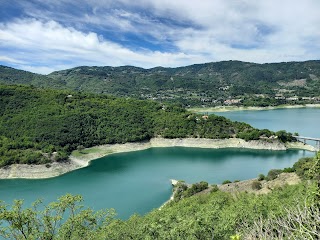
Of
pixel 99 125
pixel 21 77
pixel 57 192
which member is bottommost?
pixel 57 192

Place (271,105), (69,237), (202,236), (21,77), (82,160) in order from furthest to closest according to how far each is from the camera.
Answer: (21,77) → (271,105) → (82,160) → (69,237) → (202,236)

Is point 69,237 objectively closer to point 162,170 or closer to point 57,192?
point 57,192

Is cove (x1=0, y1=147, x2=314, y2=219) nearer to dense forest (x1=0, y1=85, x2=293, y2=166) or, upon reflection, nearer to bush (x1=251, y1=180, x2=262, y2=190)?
dense forest (x1=0, y1=85, x2=293, y2=166)

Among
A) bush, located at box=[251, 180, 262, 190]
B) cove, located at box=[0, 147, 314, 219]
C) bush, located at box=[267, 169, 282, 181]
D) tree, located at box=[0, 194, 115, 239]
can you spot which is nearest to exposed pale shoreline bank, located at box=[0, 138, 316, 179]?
cove, located at box=[0, 147, 314, 219]

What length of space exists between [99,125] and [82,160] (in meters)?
13.9

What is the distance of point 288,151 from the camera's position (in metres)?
61.0

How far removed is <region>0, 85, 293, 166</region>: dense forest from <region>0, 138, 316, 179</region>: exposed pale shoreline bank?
1.06 metres

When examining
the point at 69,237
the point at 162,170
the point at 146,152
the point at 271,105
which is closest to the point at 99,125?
the point at 146,152

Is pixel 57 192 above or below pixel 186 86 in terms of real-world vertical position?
below

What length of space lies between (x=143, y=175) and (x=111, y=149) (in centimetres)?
1566

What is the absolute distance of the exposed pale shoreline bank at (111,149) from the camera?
4544 centimetres

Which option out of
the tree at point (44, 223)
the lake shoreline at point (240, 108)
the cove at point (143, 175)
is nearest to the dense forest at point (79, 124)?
the cove at point (143, 175)

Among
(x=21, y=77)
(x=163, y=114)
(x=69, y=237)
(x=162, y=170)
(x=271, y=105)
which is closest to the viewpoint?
(x=69, y=237)

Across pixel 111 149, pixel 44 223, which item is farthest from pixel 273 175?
pixel 111 149
